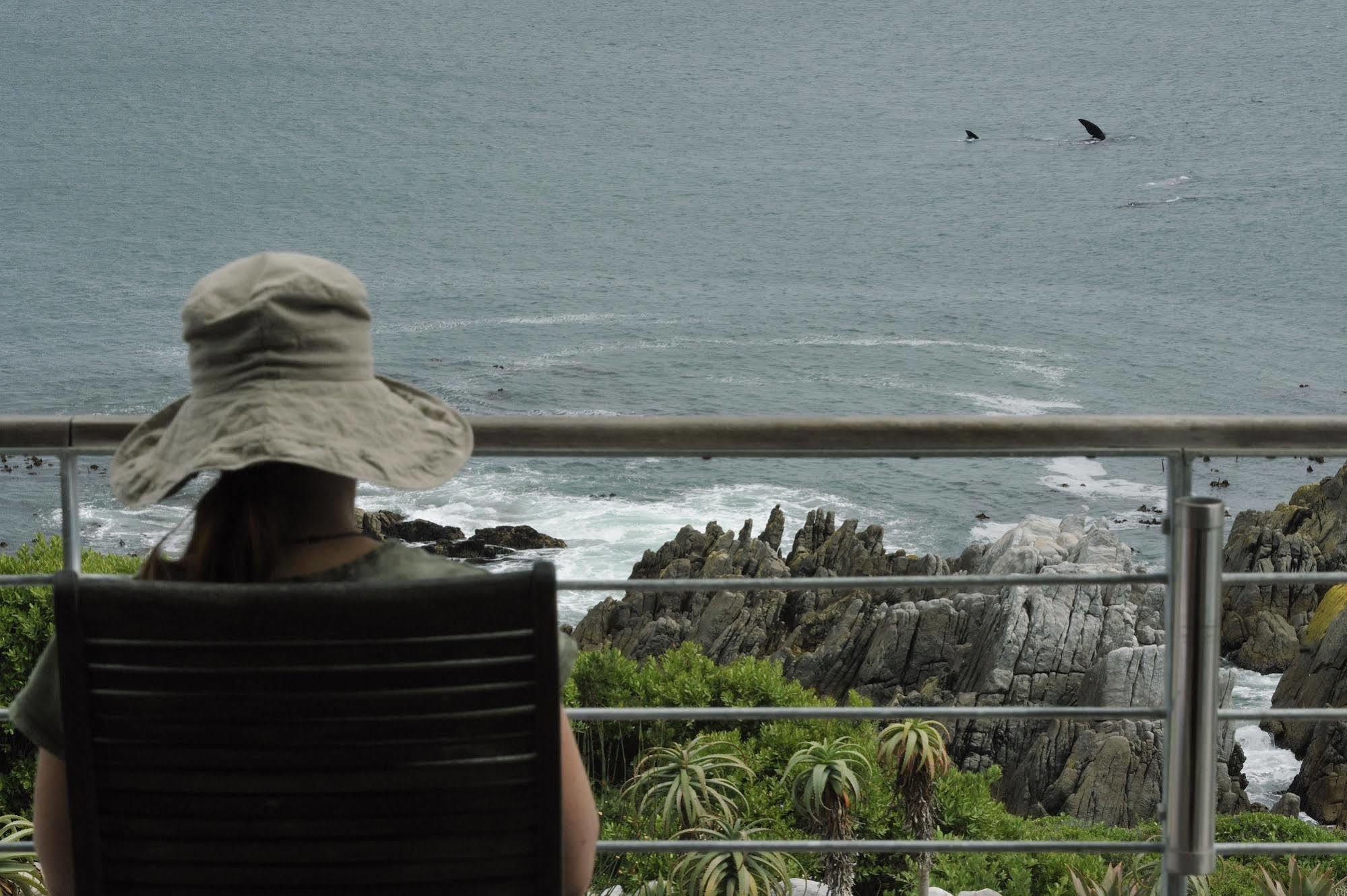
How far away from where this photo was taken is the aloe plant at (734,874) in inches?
116

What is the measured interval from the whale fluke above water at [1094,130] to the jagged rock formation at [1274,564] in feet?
145

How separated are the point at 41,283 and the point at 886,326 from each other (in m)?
36.6

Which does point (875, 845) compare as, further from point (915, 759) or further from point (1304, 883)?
point (915, 759)

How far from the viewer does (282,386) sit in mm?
1131

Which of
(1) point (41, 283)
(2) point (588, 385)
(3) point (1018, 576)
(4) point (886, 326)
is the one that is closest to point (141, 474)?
(3) point (1018, 576)

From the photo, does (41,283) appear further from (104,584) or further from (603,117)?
(104,584)

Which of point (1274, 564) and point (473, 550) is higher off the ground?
point (1274, 564)

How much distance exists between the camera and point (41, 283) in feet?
203

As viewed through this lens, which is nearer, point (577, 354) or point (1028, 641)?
point (1028, 641)

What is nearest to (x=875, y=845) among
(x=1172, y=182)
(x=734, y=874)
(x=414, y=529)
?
(x=734, y=874)

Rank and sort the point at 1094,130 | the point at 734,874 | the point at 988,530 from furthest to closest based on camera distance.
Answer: the point at 1094,130 < the point at 988,530 < the point at 734,874

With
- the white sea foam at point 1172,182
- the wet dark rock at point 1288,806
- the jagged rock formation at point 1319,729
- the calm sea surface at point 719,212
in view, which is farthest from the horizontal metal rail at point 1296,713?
the white sea foam at point 1172,182

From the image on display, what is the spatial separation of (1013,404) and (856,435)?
47.0m

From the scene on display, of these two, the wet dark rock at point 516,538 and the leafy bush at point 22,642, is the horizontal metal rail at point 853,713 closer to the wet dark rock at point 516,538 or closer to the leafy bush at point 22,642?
the leafy bush at point 22,642
